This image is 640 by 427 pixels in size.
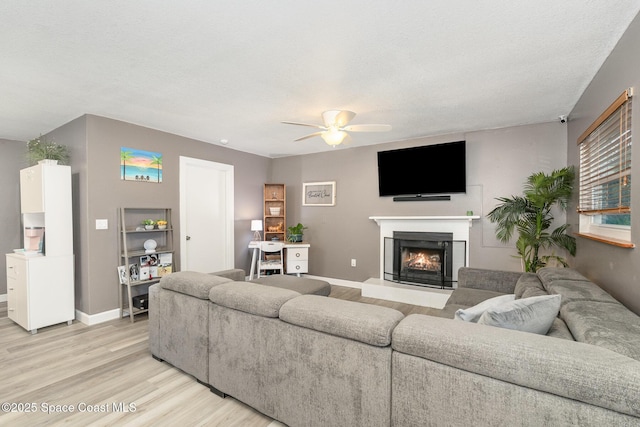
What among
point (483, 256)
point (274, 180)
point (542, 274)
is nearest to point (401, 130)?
point (483, 256)

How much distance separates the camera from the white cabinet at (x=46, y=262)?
3.18 meters

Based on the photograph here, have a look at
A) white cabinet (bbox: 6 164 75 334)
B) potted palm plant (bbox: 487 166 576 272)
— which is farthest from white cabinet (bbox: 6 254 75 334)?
potted palm plant (bbox: 487 166 576 272)

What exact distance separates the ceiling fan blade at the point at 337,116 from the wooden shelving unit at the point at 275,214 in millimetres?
2734

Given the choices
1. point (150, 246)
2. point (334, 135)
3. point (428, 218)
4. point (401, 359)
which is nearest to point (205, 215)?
point (150, 246)

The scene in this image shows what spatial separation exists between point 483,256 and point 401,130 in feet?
6.76

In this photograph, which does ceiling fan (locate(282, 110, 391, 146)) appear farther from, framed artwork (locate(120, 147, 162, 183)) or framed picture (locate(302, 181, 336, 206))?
framed artwork (locate(120, 147, 162, 183))

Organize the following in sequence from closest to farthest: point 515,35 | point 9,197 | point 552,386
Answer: point 552,386 < point 515,35 < point 9,197

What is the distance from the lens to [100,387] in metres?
2.17

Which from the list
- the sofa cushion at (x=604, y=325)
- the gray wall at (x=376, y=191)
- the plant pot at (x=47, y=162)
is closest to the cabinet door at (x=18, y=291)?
the plant pot at (x=47, y=162)

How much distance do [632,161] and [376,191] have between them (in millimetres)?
3292

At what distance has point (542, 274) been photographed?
2461mm

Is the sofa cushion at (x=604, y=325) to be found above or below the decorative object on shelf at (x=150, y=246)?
below

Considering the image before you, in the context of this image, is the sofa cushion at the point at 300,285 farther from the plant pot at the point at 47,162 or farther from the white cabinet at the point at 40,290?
the plant pot at the point at 47,162

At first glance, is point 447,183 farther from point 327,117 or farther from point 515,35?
point 515,35
